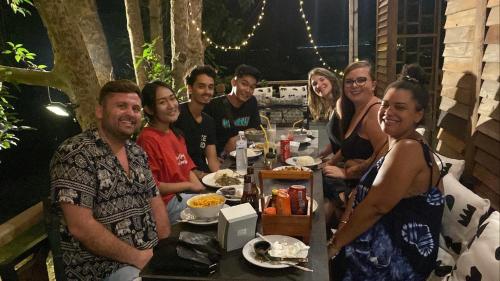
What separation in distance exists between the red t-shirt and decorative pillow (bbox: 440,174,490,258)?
5.49ft

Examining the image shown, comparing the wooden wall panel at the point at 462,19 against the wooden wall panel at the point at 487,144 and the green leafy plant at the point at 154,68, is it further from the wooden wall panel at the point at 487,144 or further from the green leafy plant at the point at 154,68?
Answer: the green leafy plant at the point at 154,68

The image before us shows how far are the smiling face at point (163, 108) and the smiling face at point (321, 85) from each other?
2.16m

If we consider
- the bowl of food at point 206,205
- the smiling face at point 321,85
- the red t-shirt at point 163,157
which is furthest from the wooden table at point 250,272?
the smiling face at point 321,85

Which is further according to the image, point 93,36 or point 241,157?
point 93,36

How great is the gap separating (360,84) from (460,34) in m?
0.76

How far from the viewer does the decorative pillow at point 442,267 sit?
6.26ft

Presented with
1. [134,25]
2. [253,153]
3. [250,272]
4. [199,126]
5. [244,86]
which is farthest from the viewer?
[134,25]

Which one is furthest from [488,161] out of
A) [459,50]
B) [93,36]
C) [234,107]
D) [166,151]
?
[93,36]

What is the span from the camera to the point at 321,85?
14.0ft

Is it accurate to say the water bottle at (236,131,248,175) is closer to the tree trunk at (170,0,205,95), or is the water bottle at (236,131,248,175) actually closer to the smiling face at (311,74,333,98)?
the smiling face at (311,74,333,98)

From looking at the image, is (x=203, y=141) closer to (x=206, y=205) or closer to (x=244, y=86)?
(x=244, y=86)

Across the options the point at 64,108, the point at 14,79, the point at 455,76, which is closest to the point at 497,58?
the point at 455,76

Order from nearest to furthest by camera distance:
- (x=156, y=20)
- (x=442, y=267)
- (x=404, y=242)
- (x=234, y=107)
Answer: (x=404, y=242), (x=442, y=267), (x=234, y=107), (x=156, y=20)

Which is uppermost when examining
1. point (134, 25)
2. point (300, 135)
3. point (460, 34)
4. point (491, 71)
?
point (134, 25)
